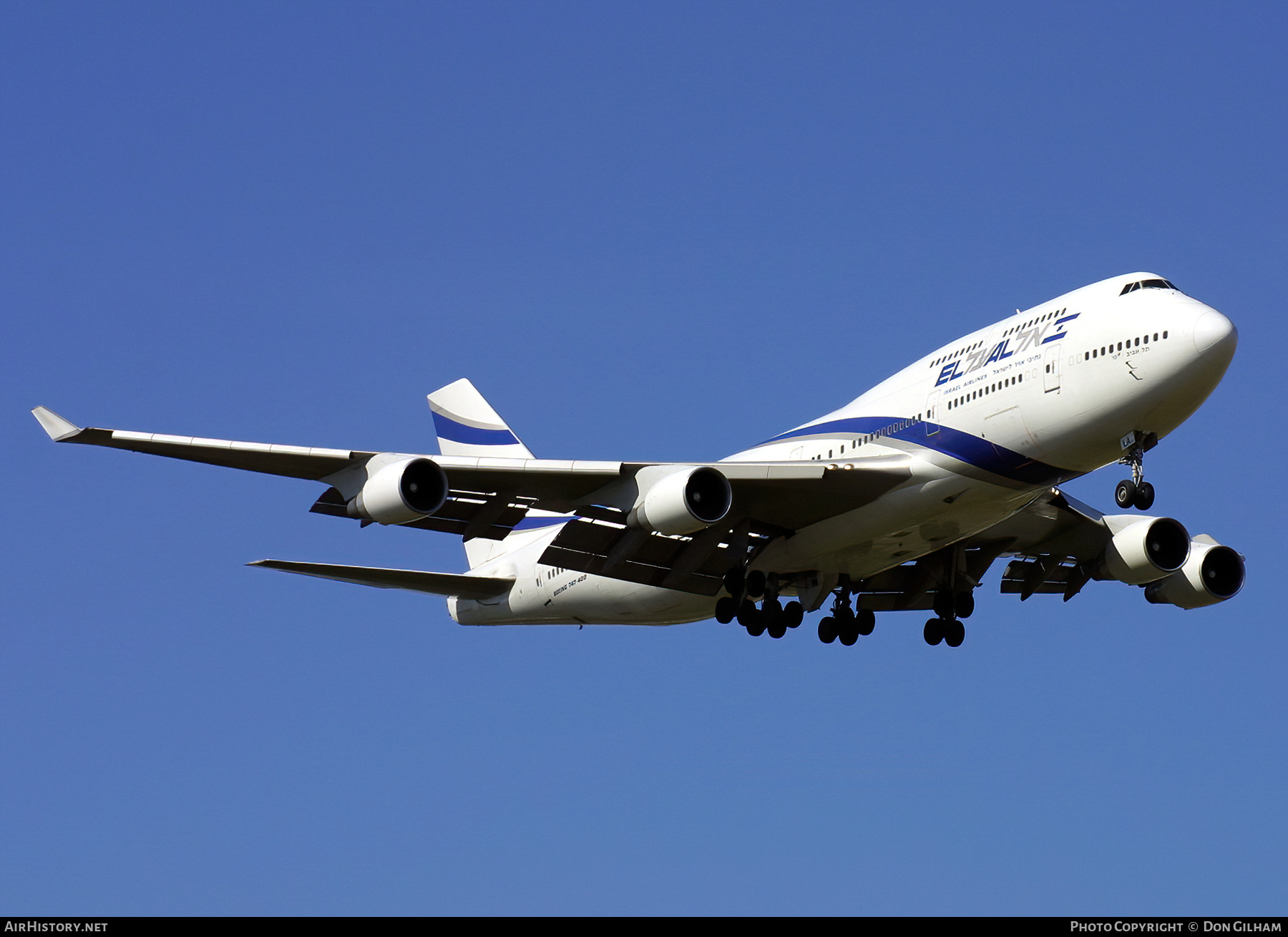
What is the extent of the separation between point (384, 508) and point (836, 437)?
31.6ft

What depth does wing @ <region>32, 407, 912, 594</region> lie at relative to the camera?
1081 inches

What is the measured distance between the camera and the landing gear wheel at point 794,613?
3222cm

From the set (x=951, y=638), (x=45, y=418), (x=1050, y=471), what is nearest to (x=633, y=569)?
(x=951, y=638)

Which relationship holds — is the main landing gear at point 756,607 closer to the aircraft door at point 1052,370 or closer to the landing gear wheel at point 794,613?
the landing gear wheel at point 794,613

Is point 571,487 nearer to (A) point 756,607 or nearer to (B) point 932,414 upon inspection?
(A) point 756,607

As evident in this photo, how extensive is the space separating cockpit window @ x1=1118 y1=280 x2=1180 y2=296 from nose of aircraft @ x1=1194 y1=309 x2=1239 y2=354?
4.06ft

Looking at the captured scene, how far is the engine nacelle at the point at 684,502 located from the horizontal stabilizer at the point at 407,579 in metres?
7.56

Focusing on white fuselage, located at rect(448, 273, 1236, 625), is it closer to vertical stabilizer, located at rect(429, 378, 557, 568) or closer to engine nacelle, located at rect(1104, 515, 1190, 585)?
engine nacelle, located at rect(1104, 515, 1190, 585)

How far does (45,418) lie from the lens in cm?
2583

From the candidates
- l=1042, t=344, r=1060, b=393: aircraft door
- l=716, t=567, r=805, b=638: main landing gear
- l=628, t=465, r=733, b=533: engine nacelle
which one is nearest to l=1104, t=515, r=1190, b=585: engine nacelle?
l=716, t=567, r=805, b=638: main landing gear

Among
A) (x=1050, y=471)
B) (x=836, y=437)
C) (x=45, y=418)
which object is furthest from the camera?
(x=836, y=437)
